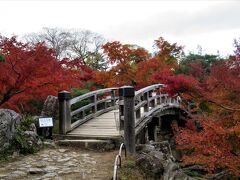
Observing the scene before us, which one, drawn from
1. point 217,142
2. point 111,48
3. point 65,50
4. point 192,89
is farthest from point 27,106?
point 65,50

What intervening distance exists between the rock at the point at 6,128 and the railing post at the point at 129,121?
3.04 meters

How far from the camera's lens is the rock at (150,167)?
7787 millimetres

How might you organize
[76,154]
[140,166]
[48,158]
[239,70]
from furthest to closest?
[239,70] → [76,154] → [48,158] → [140,166]

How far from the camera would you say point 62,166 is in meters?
7.88

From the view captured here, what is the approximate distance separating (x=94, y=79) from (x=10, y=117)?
16.5 metres

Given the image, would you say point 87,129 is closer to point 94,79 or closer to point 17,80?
point 17,80

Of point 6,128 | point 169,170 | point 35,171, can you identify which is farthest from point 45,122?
point 169,170

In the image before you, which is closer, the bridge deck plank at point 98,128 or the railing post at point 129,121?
the railing post at point 129,121

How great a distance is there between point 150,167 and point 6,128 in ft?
12.5

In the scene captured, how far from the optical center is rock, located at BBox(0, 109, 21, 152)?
8594 millimetres

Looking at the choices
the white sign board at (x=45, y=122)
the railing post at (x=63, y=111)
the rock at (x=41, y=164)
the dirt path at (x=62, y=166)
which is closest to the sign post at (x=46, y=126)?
the white sign board at (x=45, y=122)

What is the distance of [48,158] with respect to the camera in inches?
342

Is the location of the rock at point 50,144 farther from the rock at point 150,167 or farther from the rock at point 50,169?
the rock at point 150,167

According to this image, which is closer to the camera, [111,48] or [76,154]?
[76,154]
